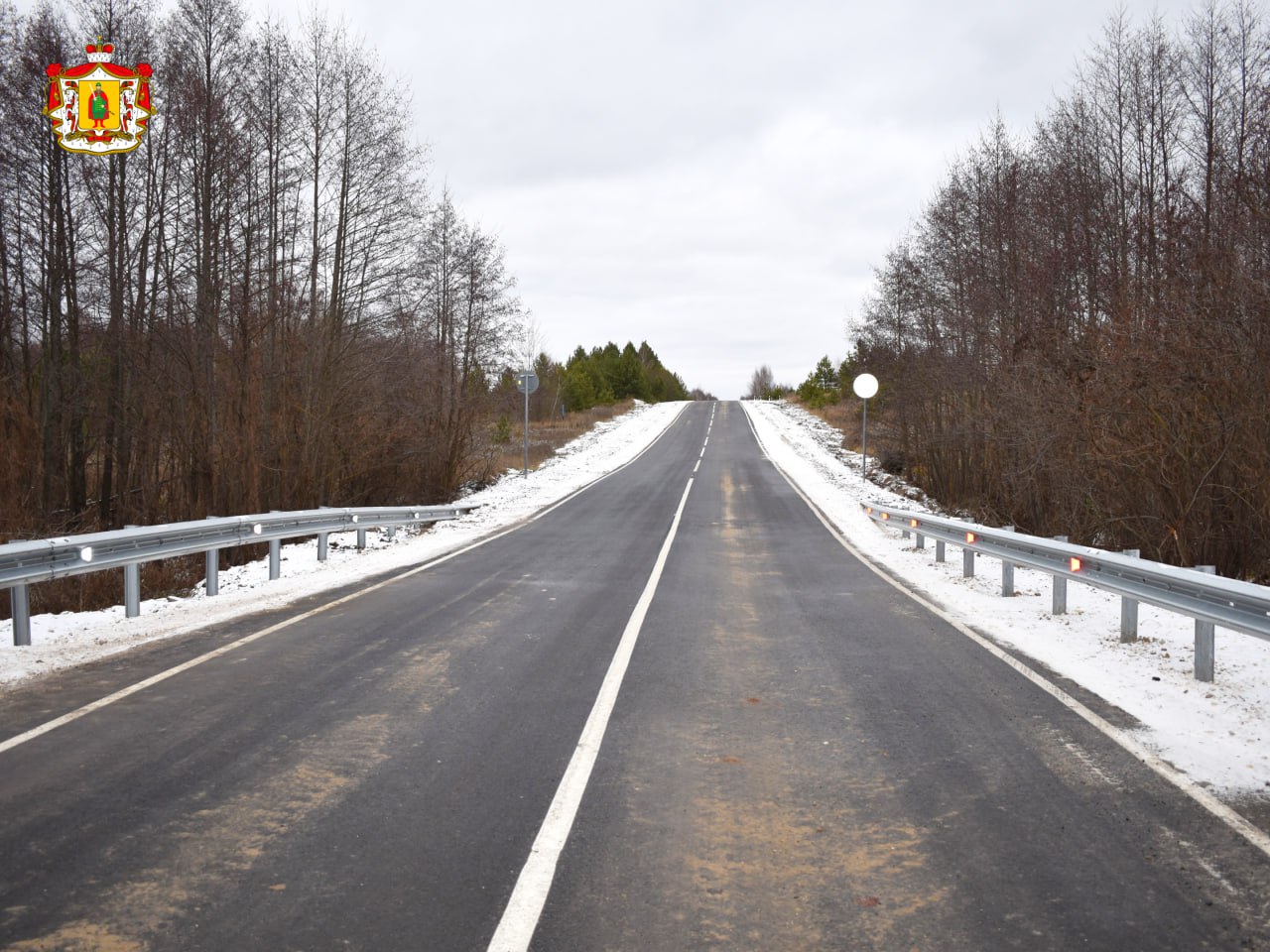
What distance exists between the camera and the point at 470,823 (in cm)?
427

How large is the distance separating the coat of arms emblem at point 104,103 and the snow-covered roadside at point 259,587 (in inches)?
359

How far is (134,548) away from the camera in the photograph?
973 centimetres

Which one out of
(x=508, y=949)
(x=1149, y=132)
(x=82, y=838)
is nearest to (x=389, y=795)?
(x=82, y=838)

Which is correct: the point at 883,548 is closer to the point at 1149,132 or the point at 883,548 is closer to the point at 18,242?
the point at 1149,132

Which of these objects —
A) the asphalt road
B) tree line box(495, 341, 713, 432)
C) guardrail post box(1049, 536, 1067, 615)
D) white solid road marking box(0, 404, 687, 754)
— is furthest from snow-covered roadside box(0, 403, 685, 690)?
tree line box(495, 341, 713, 432)

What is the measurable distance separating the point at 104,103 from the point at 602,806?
2046 centimetres

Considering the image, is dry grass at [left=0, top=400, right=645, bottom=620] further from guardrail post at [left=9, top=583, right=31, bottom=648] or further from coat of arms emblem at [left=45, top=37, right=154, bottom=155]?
coat of arms emblem at [left=45, top=37, right=154, bottom=155]

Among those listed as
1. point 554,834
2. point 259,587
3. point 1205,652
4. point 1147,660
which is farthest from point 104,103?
point 1205,652

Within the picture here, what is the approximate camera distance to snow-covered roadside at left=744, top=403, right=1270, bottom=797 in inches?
210

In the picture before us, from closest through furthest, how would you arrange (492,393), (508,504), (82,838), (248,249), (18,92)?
(82,838) → (18,92) → (248,249) → (508,504) → (492,393)

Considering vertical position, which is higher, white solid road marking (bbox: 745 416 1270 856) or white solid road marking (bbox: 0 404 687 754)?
white solid road marking (bbox: 0 404 687 754)

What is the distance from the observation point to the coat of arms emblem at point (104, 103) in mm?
17844

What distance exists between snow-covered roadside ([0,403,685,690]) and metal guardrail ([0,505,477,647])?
35 cm

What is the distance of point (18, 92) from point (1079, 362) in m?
21.5
